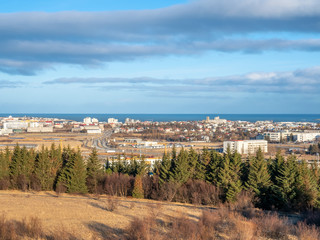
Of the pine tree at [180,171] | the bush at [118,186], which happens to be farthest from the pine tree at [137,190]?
the pine tree at [180,171]

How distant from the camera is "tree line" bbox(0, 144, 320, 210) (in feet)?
48.5

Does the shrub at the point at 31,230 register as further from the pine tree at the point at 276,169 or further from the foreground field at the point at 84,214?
the pine tree at the point at 276,169

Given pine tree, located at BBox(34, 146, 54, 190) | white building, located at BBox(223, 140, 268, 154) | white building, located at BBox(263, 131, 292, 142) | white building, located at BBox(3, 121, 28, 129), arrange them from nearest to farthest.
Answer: pine tree, located at BBox(34, 146, 54, 190)
white building, located at BBox(223, 140, 268, 154)
white building, located at BBox(263, 131, 292, 142)
white building, located at BBox(3, 121, 28, 129)

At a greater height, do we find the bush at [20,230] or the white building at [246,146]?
the bush at [20,230]

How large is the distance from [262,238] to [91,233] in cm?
389

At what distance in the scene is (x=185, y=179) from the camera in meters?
16.9

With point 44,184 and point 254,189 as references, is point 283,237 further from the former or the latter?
point 44,184

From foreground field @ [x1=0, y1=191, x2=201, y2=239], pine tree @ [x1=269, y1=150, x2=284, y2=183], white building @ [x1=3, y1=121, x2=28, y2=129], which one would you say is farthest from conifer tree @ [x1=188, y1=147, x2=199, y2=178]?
white building @ [x1=3, y1=121, x2=28, y2=129]

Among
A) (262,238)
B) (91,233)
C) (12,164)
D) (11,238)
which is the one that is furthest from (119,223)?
(12,164)

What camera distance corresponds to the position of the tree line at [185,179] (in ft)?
48.5

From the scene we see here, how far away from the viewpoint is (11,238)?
22.0 feet

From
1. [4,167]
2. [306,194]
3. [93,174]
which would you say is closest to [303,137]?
[306,194]

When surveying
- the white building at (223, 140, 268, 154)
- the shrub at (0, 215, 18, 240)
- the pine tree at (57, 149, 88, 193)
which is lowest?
the white building at (223, 140, 268, 154)

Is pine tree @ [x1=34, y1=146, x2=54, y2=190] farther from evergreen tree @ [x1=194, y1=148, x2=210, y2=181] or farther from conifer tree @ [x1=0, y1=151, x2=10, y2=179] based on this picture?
evergreen tree @ [x1=194, y1=148, x2=210, y2=181]
